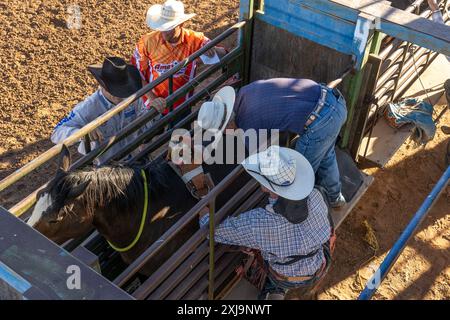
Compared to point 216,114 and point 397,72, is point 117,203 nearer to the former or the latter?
point 216,114

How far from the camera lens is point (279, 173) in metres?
3.05

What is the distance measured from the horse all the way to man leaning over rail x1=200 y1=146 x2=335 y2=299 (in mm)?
317

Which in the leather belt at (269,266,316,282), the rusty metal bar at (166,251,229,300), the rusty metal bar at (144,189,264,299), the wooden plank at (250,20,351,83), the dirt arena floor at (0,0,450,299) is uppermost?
the wooden plank at (250,20,351,83)

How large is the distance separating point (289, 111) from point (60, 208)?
1632mm

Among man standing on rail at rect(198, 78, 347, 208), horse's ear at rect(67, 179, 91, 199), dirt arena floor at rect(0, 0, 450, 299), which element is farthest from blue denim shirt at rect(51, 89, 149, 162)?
dirt arena floor at rect(0, 0, 450, 299)

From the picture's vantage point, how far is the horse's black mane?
293cm

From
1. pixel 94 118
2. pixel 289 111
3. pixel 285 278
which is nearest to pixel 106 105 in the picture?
pixel 94 118

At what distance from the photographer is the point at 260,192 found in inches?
147

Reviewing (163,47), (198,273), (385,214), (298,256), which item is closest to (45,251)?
(198,273)

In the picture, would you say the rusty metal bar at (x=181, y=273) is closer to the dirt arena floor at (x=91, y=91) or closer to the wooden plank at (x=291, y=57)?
the dirt arena floor at (x=91, y=91)

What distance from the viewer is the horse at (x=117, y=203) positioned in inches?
115

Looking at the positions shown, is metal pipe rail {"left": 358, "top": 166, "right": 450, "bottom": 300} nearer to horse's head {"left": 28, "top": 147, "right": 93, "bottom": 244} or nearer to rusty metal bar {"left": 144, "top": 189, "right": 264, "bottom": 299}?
rusty metal bar {"left": 144, "top": 189, "right": 264, "bottom": 299}

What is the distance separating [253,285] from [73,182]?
5.66 ft

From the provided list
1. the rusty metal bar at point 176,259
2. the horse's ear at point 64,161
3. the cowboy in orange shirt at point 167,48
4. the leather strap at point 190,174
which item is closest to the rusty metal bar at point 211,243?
the rusty metal bar at point 176,259
